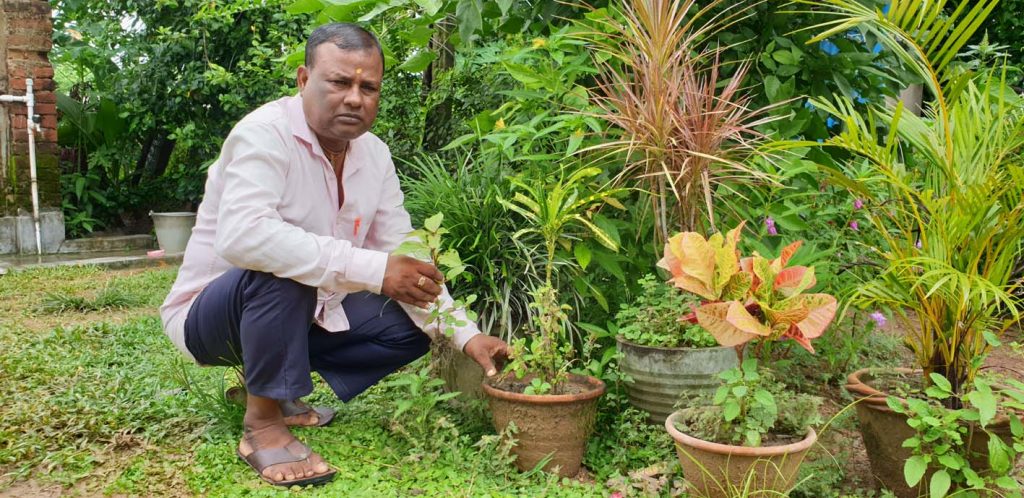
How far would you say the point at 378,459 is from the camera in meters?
2.77

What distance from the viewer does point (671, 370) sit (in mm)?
2682

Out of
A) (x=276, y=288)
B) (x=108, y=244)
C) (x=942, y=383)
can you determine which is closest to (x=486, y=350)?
(x=276, y=288)

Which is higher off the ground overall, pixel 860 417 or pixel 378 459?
pixel 860 417

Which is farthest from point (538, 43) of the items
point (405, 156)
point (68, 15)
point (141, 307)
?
point (68, 15)

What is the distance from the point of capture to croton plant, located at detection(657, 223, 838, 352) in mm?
2170

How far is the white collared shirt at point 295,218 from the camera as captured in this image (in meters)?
2.45

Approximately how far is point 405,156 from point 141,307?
6.63 feet

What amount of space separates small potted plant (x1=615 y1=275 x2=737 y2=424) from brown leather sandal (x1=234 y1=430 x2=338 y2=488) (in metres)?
1.00

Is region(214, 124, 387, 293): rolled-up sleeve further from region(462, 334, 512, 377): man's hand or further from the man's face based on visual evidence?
region(462, 334, 512, 377): man's hand

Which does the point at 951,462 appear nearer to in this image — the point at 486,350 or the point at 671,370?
the point at 671,370

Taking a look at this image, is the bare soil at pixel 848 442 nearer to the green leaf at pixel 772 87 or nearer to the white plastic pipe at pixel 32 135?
the green leaf at pixel 772 87

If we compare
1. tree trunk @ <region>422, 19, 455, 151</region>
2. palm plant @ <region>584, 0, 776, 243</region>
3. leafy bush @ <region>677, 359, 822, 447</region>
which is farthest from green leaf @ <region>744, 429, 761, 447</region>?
tree trunk @ <region>422, 19, 455, 151</region>

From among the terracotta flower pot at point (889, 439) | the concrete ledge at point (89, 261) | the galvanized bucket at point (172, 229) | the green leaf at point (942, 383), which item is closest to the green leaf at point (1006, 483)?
the terracotta flower pot at point (889, 439)

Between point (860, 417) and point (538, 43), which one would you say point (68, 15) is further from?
point (860, 417)
